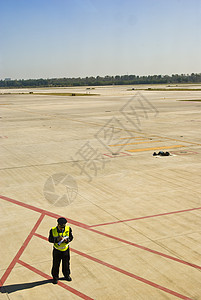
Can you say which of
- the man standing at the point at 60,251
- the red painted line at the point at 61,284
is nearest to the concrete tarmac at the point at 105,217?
the red painted line at the point at 61,284

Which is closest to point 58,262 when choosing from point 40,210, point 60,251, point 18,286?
point 60,251

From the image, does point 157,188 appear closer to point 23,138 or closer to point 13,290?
point 13,290

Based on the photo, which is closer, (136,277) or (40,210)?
(136,277)

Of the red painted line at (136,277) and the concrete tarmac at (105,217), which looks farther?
the concrete tarmac at (105,217)

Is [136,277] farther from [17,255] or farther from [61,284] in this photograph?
[17,255]

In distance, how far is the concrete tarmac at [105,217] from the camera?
1112 cm

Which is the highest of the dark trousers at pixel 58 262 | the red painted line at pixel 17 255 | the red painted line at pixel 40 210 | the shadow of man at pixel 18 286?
the dark trousers at pixel 58 262

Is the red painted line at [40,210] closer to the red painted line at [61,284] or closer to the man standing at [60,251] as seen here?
the red painted line at [61,284]

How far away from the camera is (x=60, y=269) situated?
12031 mm

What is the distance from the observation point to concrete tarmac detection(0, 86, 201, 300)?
11125mm

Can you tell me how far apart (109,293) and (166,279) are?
1.89m

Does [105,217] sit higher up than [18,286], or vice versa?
[105,217]

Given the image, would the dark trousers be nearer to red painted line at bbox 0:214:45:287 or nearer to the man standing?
the man standing

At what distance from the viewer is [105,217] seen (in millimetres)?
16375
